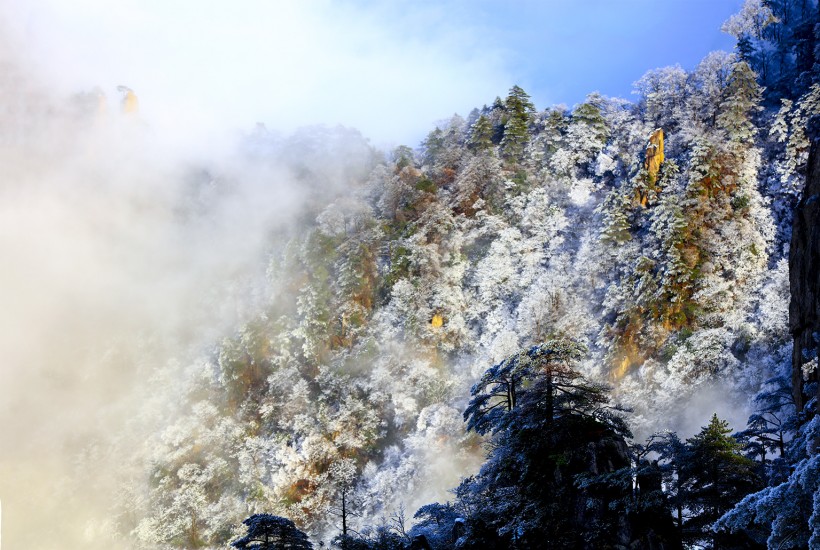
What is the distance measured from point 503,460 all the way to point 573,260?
30.6 meters

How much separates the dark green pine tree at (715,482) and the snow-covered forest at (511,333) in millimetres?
101

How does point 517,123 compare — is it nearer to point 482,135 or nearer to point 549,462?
point 482,135

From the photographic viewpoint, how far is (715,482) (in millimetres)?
16609

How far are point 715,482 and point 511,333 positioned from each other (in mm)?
27982

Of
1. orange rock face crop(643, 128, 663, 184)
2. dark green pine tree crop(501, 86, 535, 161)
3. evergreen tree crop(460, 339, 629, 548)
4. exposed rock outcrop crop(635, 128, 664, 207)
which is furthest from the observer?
dark green pine tree crop(501, 86, 535, 161)

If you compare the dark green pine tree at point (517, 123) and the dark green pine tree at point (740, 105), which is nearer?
the dark green pine tree at point (740, 105)

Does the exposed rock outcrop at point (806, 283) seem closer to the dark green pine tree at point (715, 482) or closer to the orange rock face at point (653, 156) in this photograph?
the dark green pine tree at point (715, 482)

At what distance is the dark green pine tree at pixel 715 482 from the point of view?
1638 cm

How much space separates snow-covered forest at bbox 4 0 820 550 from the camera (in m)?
19.5

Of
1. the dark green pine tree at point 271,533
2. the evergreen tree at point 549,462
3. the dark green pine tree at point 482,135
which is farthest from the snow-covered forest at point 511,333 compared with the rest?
the dark green pine tree at point 271,533

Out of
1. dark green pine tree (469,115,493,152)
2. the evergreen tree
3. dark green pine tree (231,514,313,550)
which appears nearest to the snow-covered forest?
the evergreen tree

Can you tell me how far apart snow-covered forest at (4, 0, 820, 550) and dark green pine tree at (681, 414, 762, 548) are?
101 millimetres

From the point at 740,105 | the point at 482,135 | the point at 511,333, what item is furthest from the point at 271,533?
the point at 482,135

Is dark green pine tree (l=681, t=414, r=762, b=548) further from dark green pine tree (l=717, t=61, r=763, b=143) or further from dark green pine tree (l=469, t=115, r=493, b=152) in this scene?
dark green pine tree (l=469, t=115, r=493, b=152)
